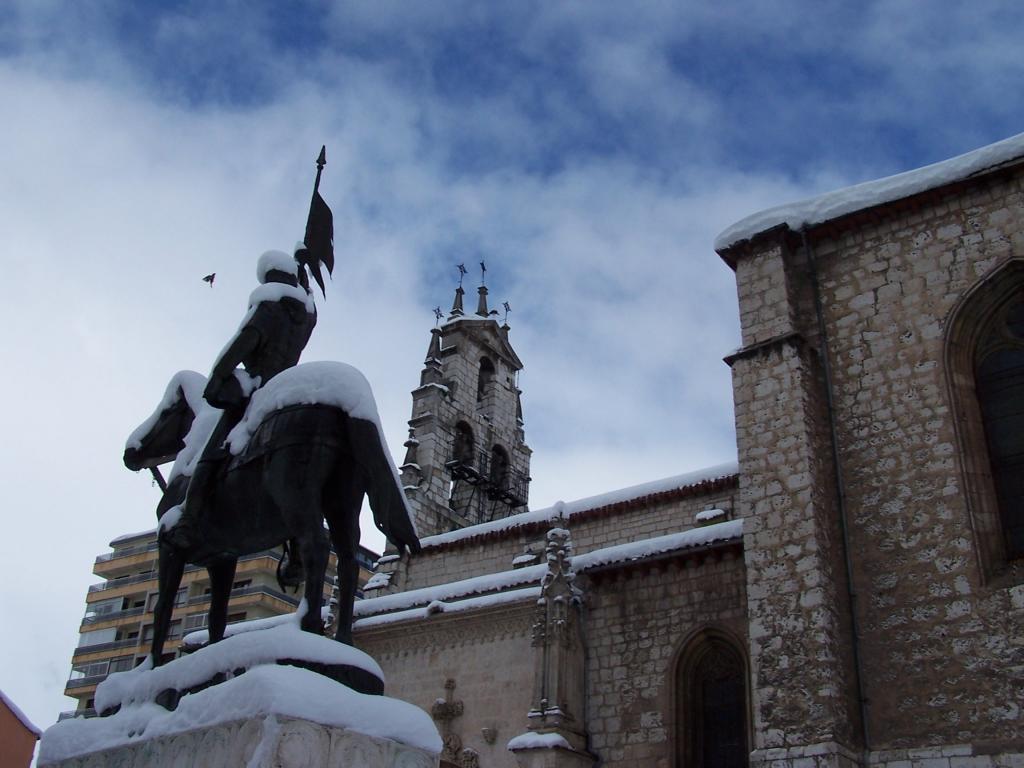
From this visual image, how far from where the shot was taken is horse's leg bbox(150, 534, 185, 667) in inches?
205

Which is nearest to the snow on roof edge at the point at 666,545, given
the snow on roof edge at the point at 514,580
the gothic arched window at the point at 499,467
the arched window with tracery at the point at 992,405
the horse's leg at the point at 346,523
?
the snow on roof edge at the point at 514,580

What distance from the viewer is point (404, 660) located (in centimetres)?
1714

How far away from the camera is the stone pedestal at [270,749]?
3.66m

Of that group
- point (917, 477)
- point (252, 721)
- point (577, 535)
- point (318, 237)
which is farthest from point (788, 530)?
point (577, 535)

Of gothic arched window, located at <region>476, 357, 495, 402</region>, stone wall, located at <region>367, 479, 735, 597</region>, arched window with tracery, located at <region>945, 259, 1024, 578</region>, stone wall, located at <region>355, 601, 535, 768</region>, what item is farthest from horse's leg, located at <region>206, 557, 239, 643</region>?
gothic arched window, located at <region>476, 357, 495, 402</region>

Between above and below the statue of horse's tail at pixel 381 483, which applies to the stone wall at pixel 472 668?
above

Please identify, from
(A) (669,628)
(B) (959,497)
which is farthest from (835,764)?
(A) (669,628)

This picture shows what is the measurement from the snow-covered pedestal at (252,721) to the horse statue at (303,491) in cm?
41

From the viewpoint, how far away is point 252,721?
3738 millimetres

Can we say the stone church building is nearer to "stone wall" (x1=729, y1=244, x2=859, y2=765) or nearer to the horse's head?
"stone wall" (x1=729, y1=244, x2=859, y2=765)

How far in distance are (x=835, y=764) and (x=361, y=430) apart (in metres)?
7.00

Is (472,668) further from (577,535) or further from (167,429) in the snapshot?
(167,429)

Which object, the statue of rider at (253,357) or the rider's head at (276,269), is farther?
the rider's head at (276,269)

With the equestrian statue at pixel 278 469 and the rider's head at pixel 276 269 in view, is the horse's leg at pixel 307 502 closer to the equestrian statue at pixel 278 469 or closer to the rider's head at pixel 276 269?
the equestrian statue at pixel 278 469
